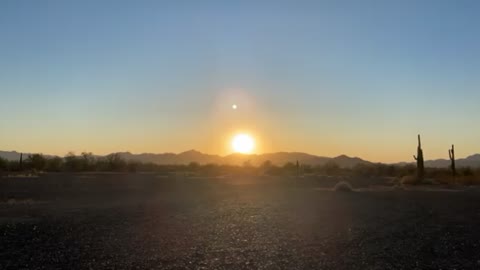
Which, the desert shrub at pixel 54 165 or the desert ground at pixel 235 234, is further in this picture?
the desert shrub at pixel 54 165

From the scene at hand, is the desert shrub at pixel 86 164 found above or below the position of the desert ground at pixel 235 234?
above

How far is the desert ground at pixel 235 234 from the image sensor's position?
12000mm

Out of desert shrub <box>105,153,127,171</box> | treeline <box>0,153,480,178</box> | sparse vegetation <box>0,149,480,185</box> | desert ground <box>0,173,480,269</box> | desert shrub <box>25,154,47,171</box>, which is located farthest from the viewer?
desert shrub <box>105,153,127,171</box>

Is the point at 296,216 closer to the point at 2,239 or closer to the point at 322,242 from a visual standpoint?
the point at 322,242

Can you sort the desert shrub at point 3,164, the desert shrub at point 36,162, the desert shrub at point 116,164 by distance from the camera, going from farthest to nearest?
the desert shrub at point 116,164, the desert shrub at point 36,162, the desert shrub at point 3,164

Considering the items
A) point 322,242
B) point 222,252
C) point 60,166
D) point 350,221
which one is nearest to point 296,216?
point 350,221

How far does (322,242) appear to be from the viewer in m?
14.7

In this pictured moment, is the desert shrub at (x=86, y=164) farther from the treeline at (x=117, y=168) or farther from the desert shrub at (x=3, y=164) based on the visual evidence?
the desert shrub at (x=3, y=164)

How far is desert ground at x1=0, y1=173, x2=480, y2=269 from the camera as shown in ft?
39.4

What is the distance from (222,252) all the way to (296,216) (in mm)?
8021

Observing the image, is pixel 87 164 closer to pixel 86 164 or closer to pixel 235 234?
pixel 86 164

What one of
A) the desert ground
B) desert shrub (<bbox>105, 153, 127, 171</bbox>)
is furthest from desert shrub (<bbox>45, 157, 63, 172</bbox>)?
the desert ground

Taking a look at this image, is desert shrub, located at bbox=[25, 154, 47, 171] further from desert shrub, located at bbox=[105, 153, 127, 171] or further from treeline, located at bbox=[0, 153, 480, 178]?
desert shrub, located at bbox=[105, 153, 127, 171]

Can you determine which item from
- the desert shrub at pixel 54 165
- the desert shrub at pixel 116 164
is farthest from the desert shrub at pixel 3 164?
the desert shrub at pixel 116 164
